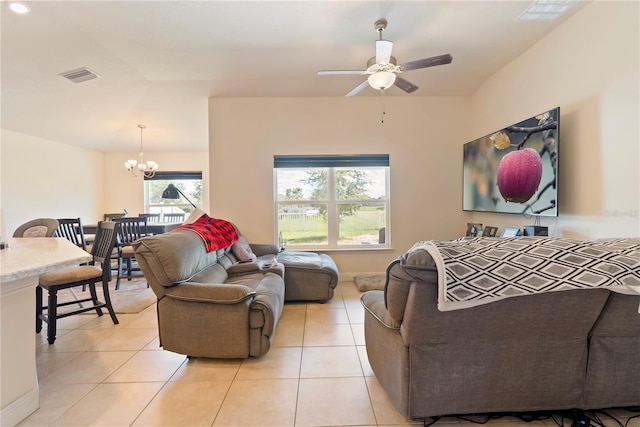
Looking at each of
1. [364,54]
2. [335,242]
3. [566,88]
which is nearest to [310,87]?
[364,54]

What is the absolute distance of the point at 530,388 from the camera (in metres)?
1.43

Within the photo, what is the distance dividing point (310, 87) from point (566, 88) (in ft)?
9.44

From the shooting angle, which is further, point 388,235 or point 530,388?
point 388,235

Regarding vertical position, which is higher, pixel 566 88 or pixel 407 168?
pixel 566 88

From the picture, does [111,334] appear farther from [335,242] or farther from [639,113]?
[639,113]

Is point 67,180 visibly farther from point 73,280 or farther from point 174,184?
point 73,280

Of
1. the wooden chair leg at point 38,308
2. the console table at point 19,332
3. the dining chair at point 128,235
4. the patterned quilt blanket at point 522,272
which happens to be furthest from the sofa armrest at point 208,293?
the dining chair at point 128,235

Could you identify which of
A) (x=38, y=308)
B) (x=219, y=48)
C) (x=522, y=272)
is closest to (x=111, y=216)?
(x=38, y=308)

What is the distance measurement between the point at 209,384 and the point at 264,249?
7.21 feet

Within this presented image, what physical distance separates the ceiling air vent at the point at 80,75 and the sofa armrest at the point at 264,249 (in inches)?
122

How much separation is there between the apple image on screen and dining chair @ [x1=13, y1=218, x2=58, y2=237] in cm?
453

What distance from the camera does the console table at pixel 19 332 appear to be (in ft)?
4.72

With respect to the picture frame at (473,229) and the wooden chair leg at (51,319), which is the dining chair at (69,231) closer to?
the wooden chair leg at (51,319)

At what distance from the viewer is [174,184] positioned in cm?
673
